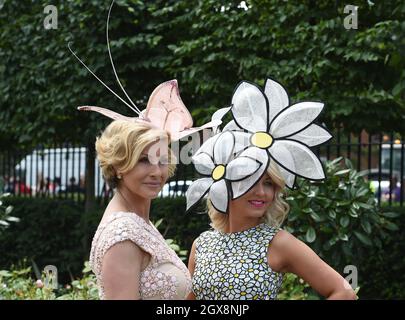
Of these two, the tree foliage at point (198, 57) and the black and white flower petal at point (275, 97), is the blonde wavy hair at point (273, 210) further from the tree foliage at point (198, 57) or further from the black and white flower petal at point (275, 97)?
the tree foliage at point (198, 57)

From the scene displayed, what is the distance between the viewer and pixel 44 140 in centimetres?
962

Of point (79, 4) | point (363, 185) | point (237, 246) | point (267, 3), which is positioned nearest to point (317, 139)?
point (237, 246)

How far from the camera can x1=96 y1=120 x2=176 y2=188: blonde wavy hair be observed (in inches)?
106

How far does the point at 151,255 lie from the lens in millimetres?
2684

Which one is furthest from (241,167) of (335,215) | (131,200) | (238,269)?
(335,215)

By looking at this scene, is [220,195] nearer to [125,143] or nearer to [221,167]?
[221,167]

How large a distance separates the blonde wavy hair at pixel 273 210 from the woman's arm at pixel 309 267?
139mm

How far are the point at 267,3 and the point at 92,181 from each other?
11.9ft

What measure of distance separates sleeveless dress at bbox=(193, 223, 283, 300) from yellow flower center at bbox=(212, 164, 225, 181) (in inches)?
8.5

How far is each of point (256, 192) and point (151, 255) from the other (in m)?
0.42

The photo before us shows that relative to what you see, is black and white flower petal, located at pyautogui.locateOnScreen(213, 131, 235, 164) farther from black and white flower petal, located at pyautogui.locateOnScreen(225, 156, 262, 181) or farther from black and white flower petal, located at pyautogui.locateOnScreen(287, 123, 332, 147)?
black and white flower petal, located at pyautogui.locateOnScreen(287, 123, 332, 147)

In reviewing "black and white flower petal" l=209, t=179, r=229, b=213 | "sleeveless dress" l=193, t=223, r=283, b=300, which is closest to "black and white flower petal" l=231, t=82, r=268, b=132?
"black and white flower petal" l=209, t=179, r=229, b=213

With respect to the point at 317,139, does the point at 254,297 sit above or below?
below

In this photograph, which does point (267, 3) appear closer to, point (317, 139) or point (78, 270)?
point (78, 270)
